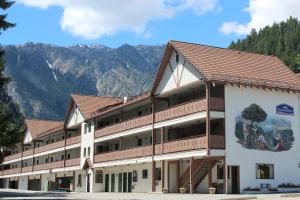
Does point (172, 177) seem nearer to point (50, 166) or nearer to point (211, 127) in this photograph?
point (211, 127)

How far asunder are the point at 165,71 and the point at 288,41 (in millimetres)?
121449

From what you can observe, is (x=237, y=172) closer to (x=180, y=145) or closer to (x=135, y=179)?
(x=180, y=145)

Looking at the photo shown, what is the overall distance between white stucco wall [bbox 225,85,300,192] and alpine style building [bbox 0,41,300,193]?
0.26 ft

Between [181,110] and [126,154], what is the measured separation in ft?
41.9

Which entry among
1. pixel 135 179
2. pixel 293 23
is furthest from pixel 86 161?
pixel 293 23

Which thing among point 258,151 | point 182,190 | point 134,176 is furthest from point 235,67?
point 134,176

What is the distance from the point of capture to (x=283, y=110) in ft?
145

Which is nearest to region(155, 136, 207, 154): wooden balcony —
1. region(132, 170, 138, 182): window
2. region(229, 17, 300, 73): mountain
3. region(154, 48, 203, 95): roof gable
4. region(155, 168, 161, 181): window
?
region(155, 168, 161, 181): window

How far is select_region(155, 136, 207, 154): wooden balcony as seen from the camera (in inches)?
1608

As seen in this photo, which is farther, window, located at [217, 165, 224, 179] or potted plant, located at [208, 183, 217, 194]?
window, located at [217, 165, 224, 179]

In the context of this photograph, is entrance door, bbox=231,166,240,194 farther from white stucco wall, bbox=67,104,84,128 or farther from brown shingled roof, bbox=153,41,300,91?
white stucco wall, bbox=67,104,84,128

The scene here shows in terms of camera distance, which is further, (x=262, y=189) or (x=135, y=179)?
(x=135, y=179)

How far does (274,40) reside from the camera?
542 ft

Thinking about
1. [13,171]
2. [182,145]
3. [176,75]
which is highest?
[176,75]
